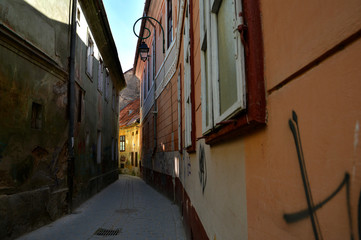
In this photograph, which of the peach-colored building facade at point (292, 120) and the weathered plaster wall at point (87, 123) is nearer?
the peach-colored building facade at point (292, 120)

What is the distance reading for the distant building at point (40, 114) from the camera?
5.74m

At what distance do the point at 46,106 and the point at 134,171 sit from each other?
22958mm

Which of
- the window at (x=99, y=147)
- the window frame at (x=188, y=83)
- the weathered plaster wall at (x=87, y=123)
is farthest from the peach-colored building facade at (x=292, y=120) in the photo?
the window at (x=99, y=147)

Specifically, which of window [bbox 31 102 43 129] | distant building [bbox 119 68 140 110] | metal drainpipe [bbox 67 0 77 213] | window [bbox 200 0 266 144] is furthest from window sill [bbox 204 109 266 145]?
distant building [bbox 119 68 140 110]

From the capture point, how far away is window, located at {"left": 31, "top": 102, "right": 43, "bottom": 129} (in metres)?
6.90

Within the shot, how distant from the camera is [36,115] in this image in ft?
23.2

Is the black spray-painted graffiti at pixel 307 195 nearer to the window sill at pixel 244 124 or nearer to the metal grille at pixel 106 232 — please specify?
the window sill at pixel 244 124

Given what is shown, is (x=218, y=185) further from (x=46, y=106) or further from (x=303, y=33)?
(x=46, y=106)

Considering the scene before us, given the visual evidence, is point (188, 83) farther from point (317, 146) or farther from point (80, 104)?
point (80, 104)

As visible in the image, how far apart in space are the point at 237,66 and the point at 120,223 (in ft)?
21.7

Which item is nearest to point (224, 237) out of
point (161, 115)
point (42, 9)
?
point (42, 9)

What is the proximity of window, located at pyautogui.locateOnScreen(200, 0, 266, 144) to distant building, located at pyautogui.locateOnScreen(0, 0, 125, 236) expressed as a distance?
4.78 metres

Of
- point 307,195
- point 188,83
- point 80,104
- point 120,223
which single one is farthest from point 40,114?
point 307,195

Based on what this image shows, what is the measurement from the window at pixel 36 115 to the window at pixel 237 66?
5.67 metres
